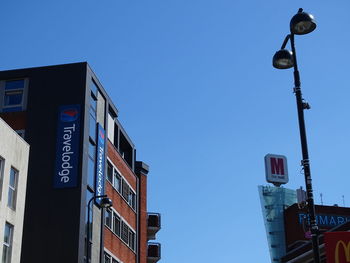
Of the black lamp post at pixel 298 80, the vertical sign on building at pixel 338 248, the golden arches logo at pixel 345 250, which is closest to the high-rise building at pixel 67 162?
the black lamp post at pixel 298 80

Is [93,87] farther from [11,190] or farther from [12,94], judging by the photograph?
[11,190]

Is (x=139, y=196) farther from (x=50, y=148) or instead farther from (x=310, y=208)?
(x=310, y=208)

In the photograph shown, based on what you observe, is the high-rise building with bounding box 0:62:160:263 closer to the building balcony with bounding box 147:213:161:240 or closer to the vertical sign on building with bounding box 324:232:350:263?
the building balcony with bounding box 147:213:161:240

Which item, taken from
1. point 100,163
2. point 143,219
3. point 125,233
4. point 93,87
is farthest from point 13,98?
point 143,219

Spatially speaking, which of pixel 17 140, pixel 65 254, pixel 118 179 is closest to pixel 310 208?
pixel 17 140

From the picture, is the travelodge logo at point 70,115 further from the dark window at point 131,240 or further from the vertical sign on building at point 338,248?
the vertical sign on building at point 338,248

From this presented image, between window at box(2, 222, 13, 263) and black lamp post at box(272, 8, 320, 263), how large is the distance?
1813cm

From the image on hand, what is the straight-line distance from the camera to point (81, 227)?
37.4 m

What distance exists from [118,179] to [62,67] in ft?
31.9

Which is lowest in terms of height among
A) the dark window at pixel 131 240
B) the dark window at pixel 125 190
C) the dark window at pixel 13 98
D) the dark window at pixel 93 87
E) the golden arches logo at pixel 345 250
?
the golden arches logo at pixel 345 250

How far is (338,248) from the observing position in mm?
13594

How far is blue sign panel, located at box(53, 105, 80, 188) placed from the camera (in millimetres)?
38625

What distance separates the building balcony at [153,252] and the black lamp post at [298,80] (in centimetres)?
4052

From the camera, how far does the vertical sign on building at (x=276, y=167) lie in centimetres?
10775
